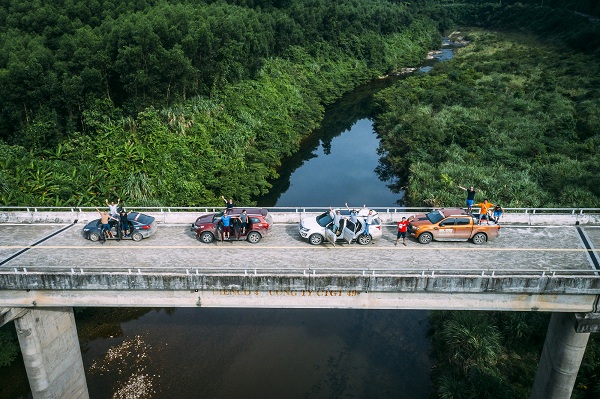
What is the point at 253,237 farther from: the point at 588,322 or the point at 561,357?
the point at 588,322

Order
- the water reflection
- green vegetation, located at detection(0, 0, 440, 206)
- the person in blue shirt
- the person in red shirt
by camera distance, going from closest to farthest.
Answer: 1. the person in red shirt
2. the person in blue shirt
3. the water reflection
4. green vegetation, located at detection(0, 0, 440, 206)

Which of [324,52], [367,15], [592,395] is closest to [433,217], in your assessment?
[592,395]

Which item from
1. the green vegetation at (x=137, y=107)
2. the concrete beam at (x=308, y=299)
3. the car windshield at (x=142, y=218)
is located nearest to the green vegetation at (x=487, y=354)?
the concrete beam at (x=308, y=299)

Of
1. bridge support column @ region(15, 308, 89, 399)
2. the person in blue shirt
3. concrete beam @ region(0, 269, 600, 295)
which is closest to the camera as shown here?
concrete beam @ region(0, 269, 600, 295)

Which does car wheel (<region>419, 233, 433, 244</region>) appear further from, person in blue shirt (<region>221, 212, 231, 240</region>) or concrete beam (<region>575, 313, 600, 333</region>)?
person in blue shirt (<region>221, 212, 231, 240</region>)

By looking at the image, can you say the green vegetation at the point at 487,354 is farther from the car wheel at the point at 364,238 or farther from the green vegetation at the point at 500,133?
the green vegetation at the point at 500,133

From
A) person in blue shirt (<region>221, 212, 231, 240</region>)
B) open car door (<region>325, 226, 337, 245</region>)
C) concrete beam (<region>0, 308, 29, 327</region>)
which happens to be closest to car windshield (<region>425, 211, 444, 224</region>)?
open car door (<region>325, 226, 337, 245</region>)
